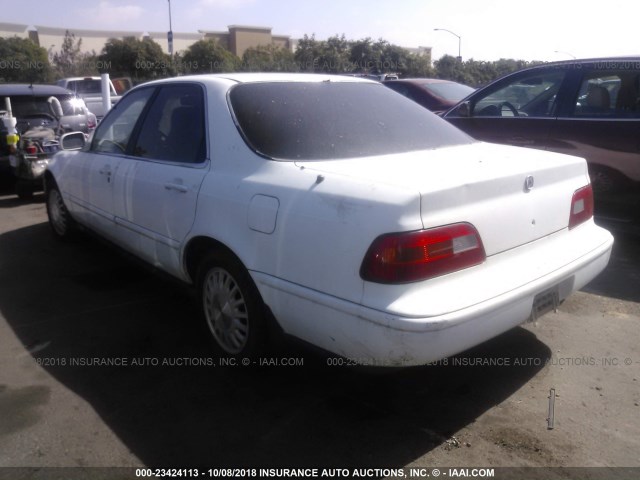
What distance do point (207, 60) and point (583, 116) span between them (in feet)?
97.8

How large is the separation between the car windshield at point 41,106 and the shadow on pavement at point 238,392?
571 centimetres

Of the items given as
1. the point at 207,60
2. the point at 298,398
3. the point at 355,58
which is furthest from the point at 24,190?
the point at 355,58

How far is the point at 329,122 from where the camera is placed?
11.3 ft

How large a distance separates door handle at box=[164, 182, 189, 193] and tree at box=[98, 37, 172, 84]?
29.5m

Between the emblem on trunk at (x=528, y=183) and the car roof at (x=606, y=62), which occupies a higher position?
the car roof at (x=606, y=62)

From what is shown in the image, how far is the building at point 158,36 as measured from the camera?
4516 cm

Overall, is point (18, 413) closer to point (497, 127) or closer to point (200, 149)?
point (200, 149)

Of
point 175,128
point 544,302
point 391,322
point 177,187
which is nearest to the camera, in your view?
point 391,322

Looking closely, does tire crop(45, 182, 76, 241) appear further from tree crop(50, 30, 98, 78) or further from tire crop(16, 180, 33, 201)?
tree crop(50, 30, 98, 78)

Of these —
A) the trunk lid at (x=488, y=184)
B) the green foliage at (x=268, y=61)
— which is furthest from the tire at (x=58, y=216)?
the green foliage at (x=268, y=61)

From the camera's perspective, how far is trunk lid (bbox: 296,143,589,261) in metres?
2.64

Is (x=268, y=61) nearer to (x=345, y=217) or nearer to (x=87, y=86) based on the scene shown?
(x=87, y=86)

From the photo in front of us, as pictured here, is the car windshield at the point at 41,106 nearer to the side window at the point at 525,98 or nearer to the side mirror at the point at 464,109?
the side mirror at the point at 464,109

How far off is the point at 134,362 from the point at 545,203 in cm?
253
